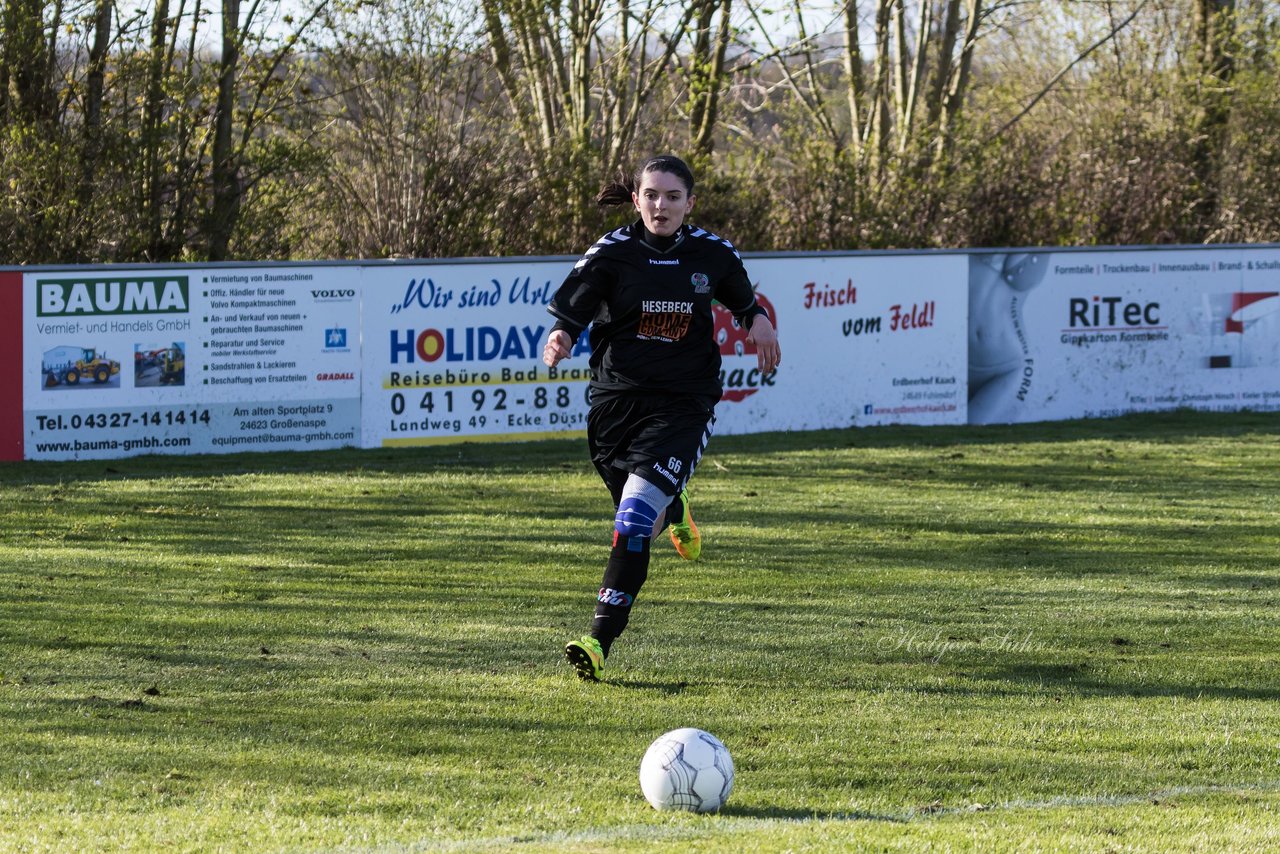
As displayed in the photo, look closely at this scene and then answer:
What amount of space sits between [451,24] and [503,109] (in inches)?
71.8

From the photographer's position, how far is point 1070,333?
1797 centimetres

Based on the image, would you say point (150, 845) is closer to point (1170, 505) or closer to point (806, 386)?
point (1170, 505)

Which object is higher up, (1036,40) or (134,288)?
(1036,40)

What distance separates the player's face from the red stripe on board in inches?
343

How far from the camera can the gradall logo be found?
54.1 ft

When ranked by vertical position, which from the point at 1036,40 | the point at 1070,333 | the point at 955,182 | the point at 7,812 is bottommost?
the point at 7,812

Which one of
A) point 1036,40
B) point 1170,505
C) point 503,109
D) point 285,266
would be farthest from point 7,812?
point 1036,40

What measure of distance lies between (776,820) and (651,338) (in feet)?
8.76

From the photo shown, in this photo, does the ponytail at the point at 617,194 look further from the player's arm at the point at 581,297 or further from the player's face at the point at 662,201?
the player's arm at the point at 581,297

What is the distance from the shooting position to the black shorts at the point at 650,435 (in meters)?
6.96

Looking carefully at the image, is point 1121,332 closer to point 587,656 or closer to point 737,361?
point 737,361

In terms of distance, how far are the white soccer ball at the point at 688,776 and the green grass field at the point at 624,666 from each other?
0.08m

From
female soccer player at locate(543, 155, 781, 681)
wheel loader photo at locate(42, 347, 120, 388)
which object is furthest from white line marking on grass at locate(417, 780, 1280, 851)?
wheel loader photo at locate(42, 347, 120, 388)

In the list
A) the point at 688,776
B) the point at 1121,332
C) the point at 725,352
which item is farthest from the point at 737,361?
the point at 688,776
